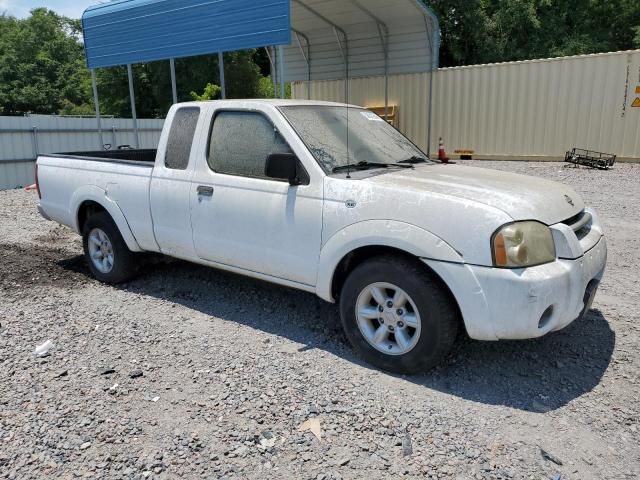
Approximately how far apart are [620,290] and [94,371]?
187 inches

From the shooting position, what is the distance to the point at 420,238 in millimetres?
3316

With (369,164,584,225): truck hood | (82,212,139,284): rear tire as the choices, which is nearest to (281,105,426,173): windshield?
(369,164,584,225): truck hood

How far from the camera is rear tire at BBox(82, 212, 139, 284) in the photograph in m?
5.51

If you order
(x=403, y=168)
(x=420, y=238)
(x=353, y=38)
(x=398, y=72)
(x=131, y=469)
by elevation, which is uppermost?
(x=353, y=38)

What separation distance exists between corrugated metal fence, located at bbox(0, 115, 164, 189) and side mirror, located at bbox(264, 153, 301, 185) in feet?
48.3

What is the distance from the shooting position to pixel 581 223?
12.1 ft

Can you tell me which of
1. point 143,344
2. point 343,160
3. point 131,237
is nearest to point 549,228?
point 343,160

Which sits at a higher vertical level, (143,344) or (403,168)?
(403,168)

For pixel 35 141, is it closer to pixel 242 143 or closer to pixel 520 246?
pixel 242 143

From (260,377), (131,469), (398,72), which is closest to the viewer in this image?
(131,469)

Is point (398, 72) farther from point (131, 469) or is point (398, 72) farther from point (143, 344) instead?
point (131, 469)

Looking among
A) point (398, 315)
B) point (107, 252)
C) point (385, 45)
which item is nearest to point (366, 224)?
point (398, 315)

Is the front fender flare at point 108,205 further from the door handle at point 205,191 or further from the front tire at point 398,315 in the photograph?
the front tire at point 398,315

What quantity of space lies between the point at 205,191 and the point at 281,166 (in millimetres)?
1069
